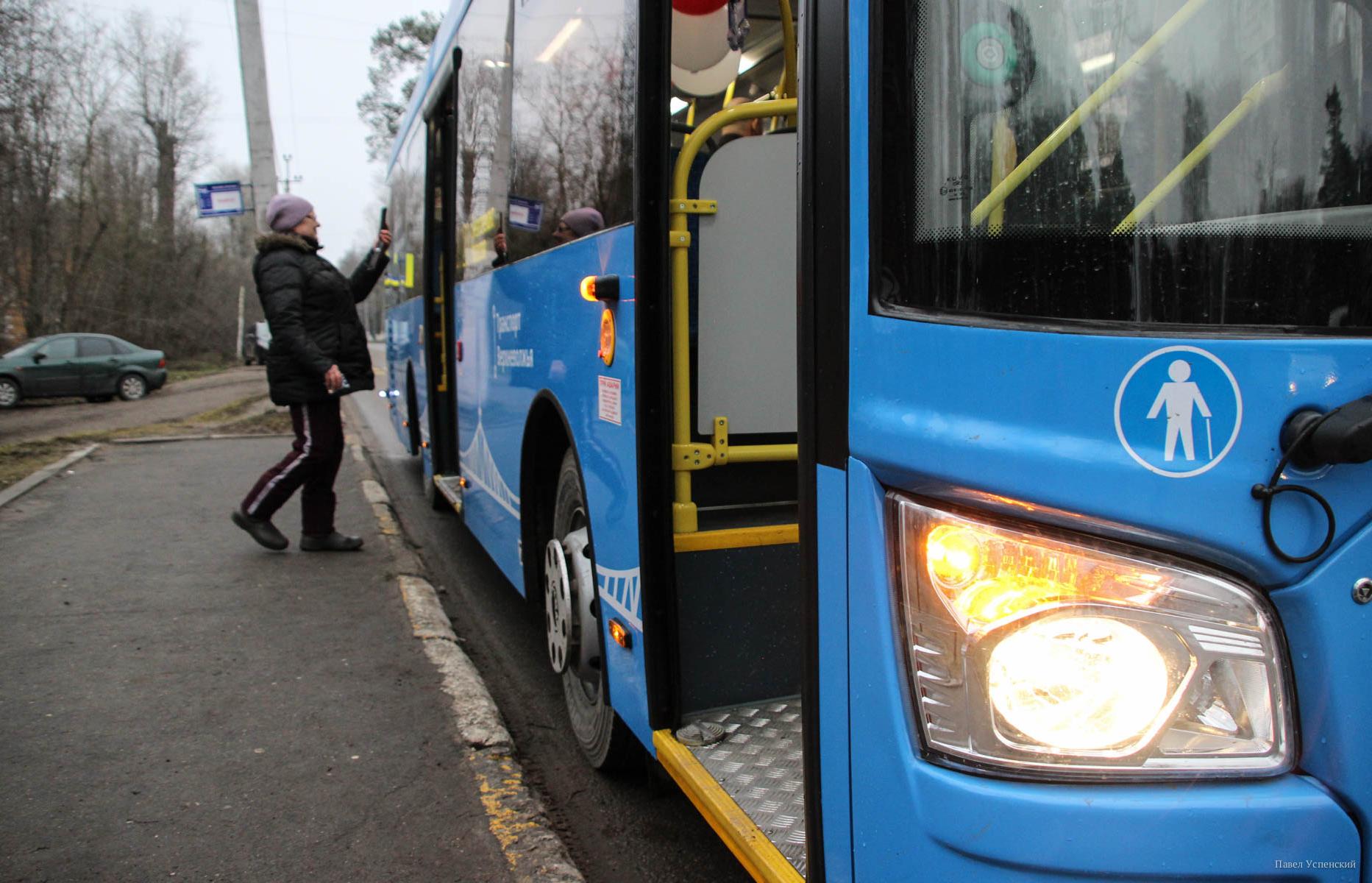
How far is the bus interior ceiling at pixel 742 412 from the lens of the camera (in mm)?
2709

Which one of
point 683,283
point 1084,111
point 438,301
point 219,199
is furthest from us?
point 219,199

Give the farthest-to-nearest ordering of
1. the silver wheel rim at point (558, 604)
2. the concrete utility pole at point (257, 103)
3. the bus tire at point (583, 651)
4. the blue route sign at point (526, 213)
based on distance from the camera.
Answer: the concrete utility pole at point (257, 103) < the blue route sign at point (526, 213) < the silver wheel rim at point (558, 604) < the bus tire at point (583, 651)

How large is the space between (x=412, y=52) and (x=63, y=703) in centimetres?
3411

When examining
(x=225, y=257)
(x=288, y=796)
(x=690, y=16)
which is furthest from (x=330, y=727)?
(x=225, y=257)

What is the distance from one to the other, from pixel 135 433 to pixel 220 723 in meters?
11.0

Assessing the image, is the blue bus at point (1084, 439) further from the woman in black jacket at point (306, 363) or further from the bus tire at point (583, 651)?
the woman in black jacket at point (306, 363)

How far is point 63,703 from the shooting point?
3947mm

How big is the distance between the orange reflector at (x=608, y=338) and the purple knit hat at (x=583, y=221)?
316 millimetres

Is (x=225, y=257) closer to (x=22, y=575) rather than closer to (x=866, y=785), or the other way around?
(x=22, y=575)

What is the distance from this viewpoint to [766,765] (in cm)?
243

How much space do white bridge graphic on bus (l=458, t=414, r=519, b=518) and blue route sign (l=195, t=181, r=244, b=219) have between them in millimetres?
7093

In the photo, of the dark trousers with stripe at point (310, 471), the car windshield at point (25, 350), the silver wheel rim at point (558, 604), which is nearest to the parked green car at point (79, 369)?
the car windshield at point (25, 350)

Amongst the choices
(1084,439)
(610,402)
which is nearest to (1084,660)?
(1084,439)

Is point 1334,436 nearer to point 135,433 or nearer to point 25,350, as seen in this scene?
point 135,433
